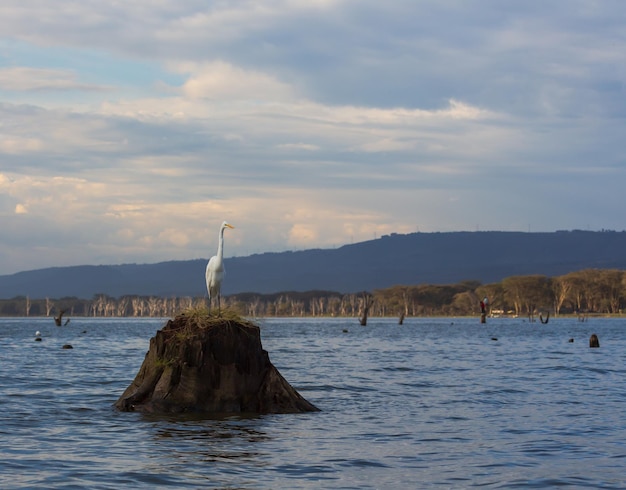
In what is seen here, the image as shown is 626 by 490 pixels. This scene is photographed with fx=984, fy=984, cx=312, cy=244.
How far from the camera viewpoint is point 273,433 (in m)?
22.0

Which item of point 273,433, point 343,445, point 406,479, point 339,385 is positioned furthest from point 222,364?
point 339,385

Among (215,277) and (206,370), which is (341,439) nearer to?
(206,370)

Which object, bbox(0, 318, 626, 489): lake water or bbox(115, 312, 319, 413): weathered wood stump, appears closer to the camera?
bbox(0, 318, 626, 489): lake water

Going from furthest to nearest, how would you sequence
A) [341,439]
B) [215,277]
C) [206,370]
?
[215,277] → [206,370] → [341,439]

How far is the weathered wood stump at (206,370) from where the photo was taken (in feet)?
80.2

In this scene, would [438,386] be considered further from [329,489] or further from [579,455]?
[329,489]

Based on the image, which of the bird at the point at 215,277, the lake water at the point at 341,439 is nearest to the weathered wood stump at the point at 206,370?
the lake water at the point at 341,439

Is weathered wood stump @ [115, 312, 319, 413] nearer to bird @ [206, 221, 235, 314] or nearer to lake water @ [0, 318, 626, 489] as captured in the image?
lake water @ [0, 318, 626, 489]

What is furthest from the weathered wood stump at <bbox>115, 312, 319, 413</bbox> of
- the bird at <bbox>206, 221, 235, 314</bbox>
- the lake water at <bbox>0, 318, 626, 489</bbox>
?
the bird at <bbox>206, 221, 235, 314</bbox>

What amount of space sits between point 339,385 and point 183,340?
12824mm

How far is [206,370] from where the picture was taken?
24594 millimetres

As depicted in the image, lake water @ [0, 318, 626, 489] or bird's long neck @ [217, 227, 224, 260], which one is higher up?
bird's long neck @ [217, 227, 224, 260]

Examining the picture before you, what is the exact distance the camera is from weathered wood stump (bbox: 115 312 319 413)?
80.2 feet

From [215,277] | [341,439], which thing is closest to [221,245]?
[215,277]
